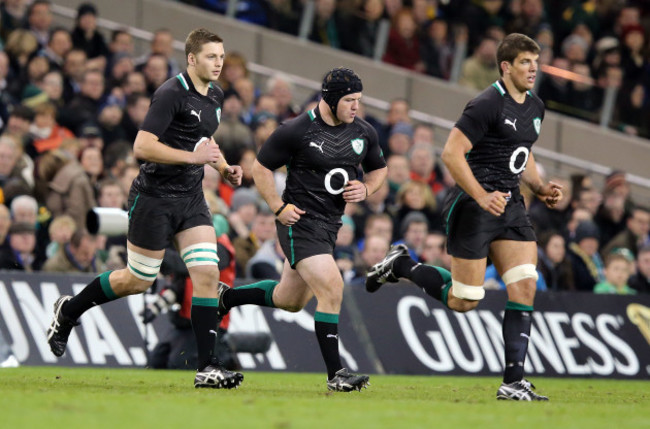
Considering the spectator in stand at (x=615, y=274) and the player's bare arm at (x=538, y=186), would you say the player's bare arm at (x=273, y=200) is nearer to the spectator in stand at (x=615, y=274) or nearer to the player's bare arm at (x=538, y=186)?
the player's bare arm at (x=538, y=186)

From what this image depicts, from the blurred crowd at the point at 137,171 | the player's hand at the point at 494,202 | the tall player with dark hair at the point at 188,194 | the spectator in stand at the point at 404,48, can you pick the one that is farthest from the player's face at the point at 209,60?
the spectator in stand at the point at 404,48

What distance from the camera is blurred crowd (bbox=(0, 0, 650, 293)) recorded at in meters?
15.0

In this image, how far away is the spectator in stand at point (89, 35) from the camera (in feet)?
60.0

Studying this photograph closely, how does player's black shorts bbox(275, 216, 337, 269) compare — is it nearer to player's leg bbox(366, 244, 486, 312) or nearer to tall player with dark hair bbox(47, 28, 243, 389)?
tall player with dark hair bbox(47, 28, 243, 389)

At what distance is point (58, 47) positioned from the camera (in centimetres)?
1770

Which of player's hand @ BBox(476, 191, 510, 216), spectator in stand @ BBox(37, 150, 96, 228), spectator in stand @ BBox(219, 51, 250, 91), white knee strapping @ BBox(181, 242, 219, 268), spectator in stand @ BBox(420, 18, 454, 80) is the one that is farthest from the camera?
spectator in stand @ BBox(420, 18, 454, 80)

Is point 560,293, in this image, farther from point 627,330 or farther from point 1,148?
point 1,148

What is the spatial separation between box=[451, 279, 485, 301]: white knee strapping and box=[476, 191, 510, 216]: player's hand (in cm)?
82

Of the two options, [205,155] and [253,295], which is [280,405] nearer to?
[205,155]

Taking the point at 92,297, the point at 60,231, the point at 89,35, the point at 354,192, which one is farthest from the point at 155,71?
the point at 354,192

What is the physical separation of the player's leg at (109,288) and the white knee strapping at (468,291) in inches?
93.5

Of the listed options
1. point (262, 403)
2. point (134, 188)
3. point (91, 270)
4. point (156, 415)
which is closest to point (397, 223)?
point (91, 270)

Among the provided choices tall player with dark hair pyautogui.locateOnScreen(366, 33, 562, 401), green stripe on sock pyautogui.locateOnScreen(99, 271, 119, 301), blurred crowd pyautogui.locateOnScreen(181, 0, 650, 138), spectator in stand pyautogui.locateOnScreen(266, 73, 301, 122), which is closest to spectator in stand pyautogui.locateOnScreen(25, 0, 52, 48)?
spectator in stand pyautogui.locateOnScreen(266, 73, 301, 122)

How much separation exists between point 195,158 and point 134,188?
788 millimetres
